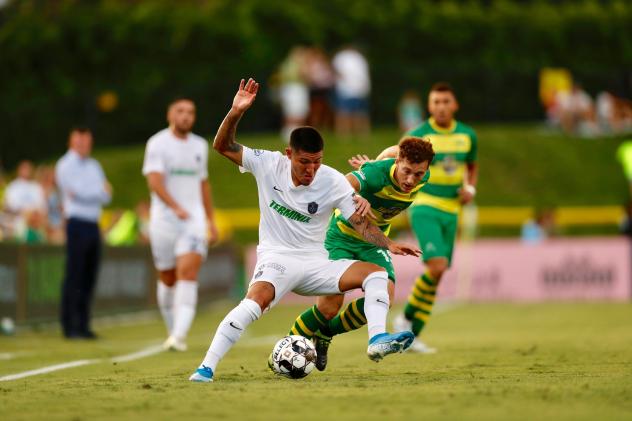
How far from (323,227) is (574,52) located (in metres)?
33.6

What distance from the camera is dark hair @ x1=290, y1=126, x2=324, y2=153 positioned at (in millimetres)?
9773

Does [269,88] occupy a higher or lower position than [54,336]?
higher

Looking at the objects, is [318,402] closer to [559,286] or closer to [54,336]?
[54,336]

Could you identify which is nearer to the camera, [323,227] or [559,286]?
[323,227]

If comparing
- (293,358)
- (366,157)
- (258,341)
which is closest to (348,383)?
(293,358)

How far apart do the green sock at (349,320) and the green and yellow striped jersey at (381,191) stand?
62 centimetres

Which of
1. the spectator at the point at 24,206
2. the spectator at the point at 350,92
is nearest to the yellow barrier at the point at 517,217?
the spectator at the point at 350,92

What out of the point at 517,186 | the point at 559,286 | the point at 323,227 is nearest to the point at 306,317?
the point at 323,227

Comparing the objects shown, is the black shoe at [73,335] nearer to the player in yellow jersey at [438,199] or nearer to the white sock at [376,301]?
the player in yellow jersey at [438,199]

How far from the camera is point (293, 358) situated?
999 centimetres

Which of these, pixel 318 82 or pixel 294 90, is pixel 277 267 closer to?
pixel 294 90

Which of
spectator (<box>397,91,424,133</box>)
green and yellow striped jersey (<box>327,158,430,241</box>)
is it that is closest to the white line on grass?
green and yellow striped jersey (<box>327,158,430,241</box>)

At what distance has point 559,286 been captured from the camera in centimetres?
2900

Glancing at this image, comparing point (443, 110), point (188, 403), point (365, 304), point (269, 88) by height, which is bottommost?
point (188, 403)
